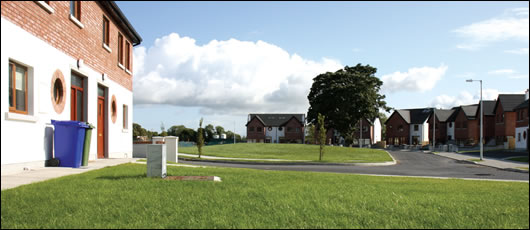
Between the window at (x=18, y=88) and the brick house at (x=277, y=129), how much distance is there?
83332 millimetres

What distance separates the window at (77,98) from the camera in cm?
1440

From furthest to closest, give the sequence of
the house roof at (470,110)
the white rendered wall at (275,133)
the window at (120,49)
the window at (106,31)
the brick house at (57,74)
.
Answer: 1. the white rendered wall at (275,133)
2. the house roof at (470,110)
3. the window at (120,49)
4. the window at (106,31)
5. the brick house at (57,74)

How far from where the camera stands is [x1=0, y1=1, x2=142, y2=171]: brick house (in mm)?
9828

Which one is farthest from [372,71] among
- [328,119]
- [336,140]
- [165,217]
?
[165,217]

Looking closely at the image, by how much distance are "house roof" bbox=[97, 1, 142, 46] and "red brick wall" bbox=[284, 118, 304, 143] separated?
71279 millimetres

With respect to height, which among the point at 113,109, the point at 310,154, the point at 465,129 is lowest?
the point at 310,154

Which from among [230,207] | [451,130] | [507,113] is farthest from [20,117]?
[451,130]

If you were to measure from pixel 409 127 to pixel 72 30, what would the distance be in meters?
84.0

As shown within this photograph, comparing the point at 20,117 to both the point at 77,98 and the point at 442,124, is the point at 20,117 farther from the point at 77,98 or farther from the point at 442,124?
the point at 442,124

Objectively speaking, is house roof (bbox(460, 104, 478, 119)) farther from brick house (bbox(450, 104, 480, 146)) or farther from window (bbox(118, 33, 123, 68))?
window (bbox(118, 33, 123, 68))

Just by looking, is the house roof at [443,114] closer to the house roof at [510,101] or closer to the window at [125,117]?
the house roof at [510,101]

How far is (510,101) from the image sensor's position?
58594 millimetres

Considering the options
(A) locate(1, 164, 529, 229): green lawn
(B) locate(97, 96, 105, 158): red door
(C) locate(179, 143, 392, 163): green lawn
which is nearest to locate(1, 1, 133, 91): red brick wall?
(B) locate(97, 96, 105, 158): red door

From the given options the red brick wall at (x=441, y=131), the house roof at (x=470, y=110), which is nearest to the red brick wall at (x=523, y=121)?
the house roof at (x=470, y=110)
